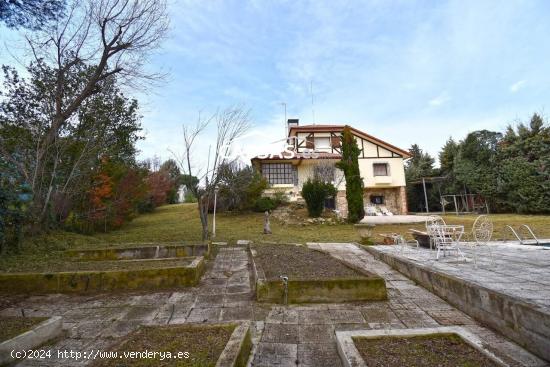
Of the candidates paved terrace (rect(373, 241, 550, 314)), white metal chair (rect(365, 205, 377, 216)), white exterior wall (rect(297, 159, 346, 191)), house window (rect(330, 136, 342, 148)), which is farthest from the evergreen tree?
paved terrace (rect(373, 241, 550, 314))

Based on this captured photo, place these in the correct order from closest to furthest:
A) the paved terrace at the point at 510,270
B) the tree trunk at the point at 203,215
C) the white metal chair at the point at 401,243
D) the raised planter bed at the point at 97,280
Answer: the paved terrace at the point at 510,270 < the raised planter bed at the point at 97,280 < the white metal chair at the point at 401,243 < the tree trunk at the point at 203,215

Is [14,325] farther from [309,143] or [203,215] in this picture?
[309,143]

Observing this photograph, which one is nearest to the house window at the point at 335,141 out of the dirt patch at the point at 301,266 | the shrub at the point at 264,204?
the shrub at the point at 264,204

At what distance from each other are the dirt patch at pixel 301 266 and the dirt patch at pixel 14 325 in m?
2.74

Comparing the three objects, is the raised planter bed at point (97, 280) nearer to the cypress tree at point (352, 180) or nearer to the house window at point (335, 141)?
the cypress tree at point (352, 180)

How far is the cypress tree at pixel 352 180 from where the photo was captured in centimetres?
1548

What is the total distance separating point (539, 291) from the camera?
3266 mm

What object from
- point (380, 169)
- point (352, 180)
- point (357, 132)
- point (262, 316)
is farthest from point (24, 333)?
point (380, 169)

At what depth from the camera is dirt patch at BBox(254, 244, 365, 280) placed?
4349 millimetres

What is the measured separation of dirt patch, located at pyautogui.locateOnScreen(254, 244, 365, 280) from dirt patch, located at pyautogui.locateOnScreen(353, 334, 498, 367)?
1575 millimetres

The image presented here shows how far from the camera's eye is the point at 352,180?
1583cm

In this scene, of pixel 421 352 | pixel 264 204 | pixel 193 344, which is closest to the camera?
pixel 421 352

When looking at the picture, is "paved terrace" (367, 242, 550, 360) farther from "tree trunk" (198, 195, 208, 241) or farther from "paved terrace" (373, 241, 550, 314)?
"tree trunk" (198, 195, 208, 241)

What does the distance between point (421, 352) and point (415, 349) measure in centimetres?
5
